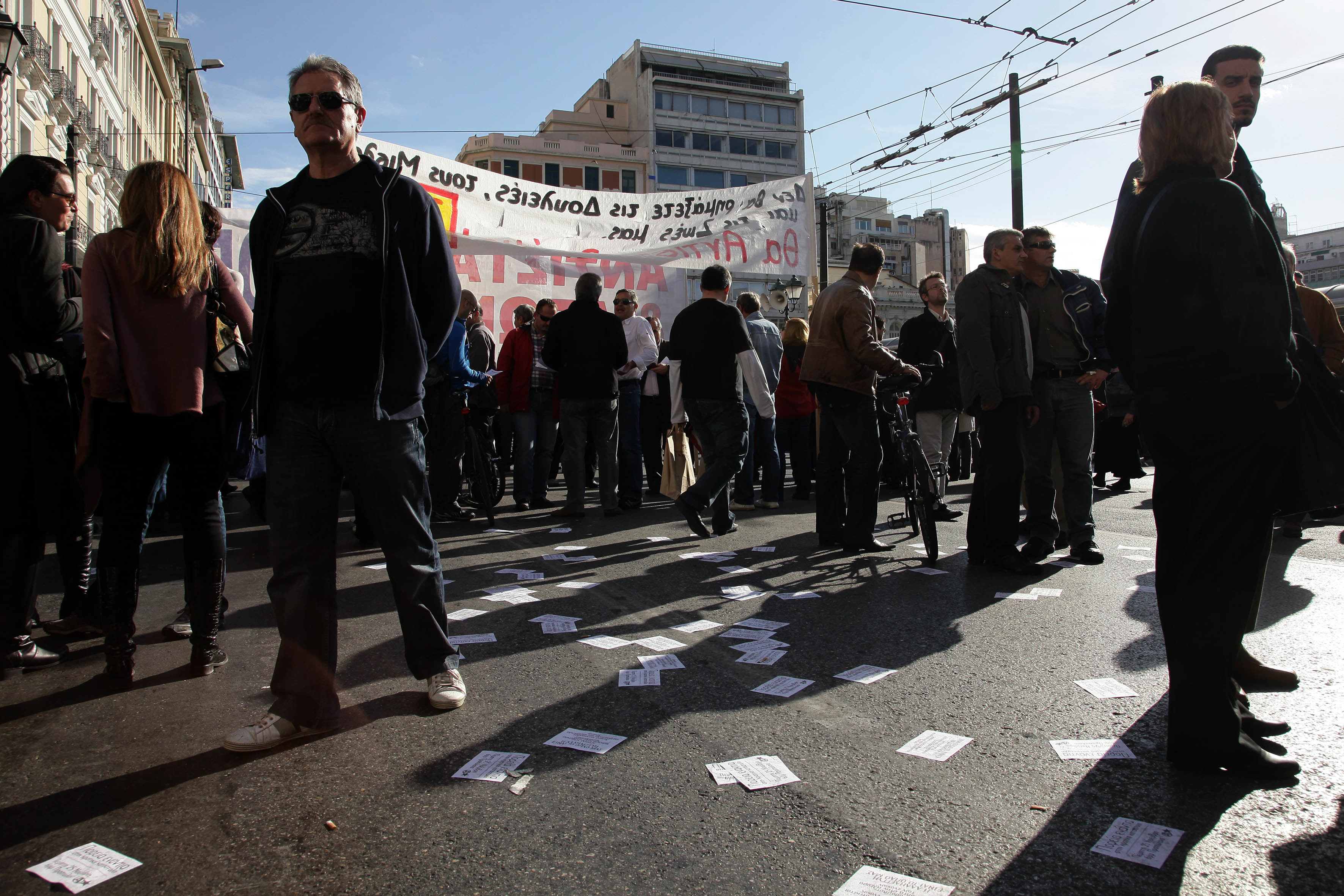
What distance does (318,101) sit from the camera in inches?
114

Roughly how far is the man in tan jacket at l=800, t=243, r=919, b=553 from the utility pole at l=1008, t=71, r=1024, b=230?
1293 cm

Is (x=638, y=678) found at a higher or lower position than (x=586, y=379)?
lower

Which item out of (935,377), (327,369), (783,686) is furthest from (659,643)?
(935,377)

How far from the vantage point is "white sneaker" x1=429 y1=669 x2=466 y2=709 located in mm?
3109

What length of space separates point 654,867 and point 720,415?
17.4ft

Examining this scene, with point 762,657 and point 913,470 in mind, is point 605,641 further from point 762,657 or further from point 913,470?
point 913,470

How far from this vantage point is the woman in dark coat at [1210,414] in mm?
2545

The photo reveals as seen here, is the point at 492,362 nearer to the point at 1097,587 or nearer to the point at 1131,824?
the point at 1097,587

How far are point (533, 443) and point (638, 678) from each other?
5598 mm

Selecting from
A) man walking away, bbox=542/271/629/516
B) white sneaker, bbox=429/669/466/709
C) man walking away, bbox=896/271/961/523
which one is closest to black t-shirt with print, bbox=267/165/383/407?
white sneaker, bbox=429/669/466/709

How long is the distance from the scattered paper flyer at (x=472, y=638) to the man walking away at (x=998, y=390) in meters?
3.09

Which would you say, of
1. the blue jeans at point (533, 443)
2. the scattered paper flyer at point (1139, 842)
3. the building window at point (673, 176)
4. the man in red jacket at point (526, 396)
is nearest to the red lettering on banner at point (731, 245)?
the man in red jacket at point (526, 396)

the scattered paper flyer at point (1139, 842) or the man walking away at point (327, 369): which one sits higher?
the man walking away at point (327, 369)

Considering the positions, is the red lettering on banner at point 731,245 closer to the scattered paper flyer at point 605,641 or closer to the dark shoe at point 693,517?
the dark shoe at point 693,517
